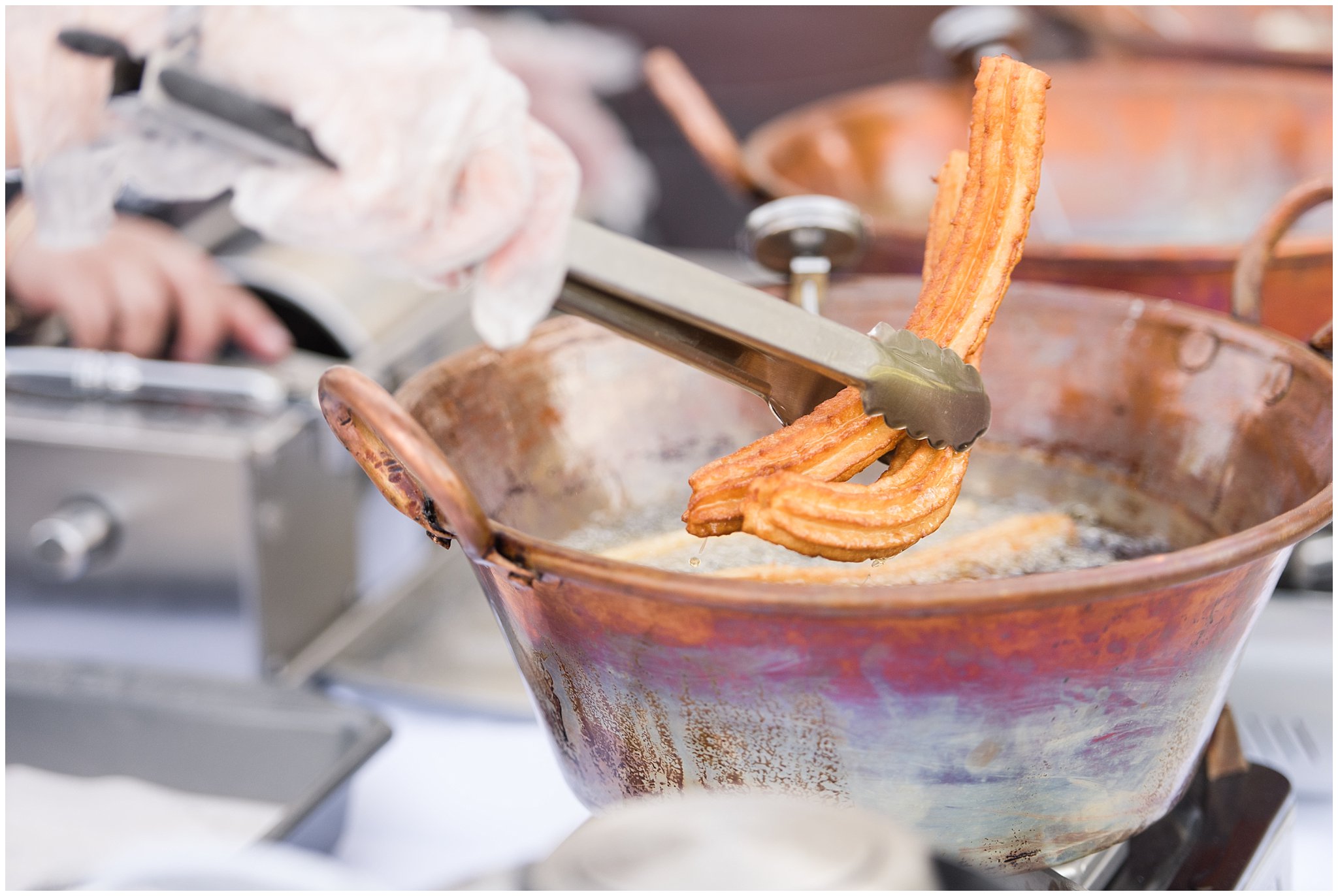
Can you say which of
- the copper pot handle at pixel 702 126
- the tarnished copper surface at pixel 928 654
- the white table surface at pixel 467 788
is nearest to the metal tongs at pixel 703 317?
the tarnished copper surface at pixel 928 654

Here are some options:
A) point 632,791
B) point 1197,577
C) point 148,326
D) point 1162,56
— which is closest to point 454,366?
point 632,791

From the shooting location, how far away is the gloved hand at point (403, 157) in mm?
497

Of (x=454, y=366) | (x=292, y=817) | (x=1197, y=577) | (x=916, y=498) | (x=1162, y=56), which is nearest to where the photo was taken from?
(x=1197, y=577)

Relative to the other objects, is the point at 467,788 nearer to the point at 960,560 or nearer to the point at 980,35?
the point at 960,560

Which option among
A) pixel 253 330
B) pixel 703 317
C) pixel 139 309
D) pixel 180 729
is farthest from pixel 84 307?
pixel 703 317

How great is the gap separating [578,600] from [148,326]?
3.36 ft

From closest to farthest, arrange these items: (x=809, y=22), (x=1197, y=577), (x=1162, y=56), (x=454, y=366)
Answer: (x=1197, y=577)
(x=454, y=366)
(x=1162, y=56)
(x=809, y=22)

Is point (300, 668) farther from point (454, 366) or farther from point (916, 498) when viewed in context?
point (916, 498)

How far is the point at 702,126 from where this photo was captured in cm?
123

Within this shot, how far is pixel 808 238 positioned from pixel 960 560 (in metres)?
0.27

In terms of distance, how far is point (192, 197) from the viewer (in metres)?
0.63

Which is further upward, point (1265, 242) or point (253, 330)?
point (1265, 242)

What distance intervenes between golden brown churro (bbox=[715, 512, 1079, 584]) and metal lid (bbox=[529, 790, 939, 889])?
0.31 metres

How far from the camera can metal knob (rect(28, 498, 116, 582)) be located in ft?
3.60
